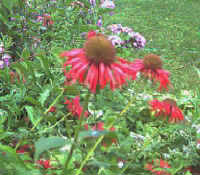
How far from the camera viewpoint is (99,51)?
0.82m

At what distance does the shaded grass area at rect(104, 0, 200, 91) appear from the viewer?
138 inches

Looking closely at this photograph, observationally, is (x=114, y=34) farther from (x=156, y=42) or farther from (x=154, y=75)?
(x=156, y=42)

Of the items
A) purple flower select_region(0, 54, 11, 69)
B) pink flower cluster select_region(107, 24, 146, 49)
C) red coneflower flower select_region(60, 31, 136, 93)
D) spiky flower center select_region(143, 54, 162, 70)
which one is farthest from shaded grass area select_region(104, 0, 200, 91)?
red coneflower flower select_region(60, 31, 136, 93)

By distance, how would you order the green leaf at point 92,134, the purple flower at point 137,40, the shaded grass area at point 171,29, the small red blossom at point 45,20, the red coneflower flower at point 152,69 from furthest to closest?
the shaded grass area at point 171,29 → the purple flower at point 137,40 → the small red blossom at point 45,20 → the red coneflower flower at point 152,69 → the green leaf at point 92,134

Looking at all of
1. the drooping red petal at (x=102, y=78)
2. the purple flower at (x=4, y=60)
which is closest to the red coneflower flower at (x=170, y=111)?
the drooping red petal at (x=102, y=78)

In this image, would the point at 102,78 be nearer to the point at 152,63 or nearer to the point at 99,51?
the point at 99,51

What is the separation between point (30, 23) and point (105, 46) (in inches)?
50.4

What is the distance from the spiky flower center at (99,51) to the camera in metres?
0.81

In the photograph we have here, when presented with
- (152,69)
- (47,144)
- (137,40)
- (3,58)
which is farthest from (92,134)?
(137,40)

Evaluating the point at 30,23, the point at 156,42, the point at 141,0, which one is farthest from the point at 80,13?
the point at 141,0

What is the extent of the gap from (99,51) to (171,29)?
485 cm

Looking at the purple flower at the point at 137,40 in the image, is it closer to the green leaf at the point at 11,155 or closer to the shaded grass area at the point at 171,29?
the shaded grass area at the point at 171,29

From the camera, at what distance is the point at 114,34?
8.38ft

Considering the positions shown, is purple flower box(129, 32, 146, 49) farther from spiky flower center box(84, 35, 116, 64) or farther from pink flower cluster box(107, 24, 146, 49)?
spiky flower center box(84, 35, 116, 64)
